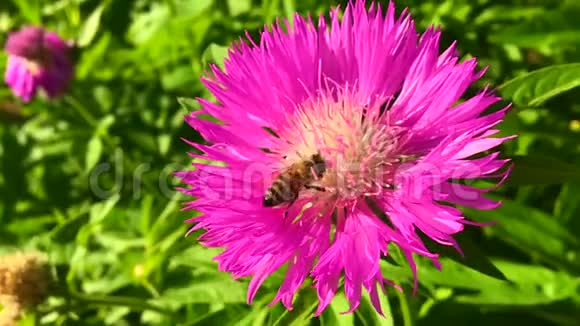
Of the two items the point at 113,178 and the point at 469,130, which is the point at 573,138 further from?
the point at 113,178

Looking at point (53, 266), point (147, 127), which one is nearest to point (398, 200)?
point (53, 266)

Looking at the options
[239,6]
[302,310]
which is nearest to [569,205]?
[302,310]

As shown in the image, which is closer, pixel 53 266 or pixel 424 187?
pixel 424 187

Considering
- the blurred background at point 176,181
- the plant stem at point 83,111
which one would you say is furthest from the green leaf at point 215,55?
the plant stem at point 83,111

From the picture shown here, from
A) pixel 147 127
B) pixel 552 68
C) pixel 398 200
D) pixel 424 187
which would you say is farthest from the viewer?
pixel 147 127

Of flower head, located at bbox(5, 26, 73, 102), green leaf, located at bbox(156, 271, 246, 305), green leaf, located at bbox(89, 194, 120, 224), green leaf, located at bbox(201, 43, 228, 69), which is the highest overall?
flower head, located at bbox(5, 26, 73, 102)

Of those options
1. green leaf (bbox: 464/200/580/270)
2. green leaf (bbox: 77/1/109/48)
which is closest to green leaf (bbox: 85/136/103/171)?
green leaf (bbox: 77/1/109/48)

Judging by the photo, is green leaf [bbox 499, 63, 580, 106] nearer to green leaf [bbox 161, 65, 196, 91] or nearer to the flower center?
the flower center

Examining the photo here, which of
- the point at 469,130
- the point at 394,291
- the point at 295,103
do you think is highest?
the point at 295,103
